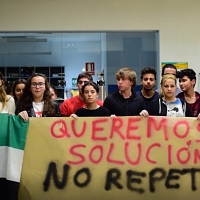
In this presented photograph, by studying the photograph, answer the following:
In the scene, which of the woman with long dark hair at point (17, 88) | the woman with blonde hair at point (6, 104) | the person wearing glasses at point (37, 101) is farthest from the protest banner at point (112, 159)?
the woman with long dark hair at point (17, 88)

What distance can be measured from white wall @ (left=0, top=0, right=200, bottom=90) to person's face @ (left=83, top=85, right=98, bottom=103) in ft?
10.6

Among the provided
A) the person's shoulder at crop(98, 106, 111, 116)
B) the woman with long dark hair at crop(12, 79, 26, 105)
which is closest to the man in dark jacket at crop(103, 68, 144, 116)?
the person's shoulder at crop(98, 106, 111, 116)

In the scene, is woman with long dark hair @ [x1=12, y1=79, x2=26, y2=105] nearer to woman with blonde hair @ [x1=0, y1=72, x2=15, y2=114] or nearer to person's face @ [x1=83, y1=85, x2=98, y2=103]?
woman with blonde hair @ [x1=0, y1=72, x2=15, y2=114]

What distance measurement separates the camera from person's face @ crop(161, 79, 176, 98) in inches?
134

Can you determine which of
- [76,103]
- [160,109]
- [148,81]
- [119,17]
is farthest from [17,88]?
[119,17]

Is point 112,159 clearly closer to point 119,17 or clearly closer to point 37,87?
point 37,87

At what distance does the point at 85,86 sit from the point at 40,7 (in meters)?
3.44

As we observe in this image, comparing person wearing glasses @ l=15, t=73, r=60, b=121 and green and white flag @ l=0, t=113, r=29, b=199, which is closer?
green and white flag @ l=0, t=113, r=29, b=199

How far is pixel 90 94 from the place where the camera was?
11.3 feet

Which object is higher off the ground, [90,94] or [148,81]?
[148,81]

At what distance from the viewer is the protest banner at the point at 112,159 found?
3.20m

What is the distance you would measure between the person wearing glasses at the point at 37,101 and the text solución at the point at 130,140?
0.20 meters

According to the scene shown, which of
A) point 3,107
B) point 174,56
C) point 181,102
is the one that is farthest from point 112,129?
point 174,56

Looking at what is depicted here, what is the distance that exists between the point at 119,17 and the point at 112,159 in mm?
3804
